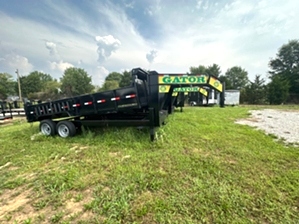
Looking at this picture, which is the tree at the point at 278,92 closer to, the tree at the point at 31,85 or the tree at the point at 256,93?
the tree at the point at 256,93

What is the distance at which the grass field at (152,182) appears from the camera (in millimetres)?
1835

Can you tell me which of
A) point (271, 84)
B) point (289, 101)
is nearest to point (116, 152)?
point (271, 84)

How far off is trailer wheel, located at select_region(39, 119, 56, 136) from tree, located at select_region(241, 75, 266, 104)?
1112 inches

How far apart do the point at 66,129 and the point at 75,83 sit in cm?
4303

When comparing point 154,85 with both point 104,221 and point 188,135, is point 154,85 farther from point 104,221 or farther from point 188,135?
point 104,221

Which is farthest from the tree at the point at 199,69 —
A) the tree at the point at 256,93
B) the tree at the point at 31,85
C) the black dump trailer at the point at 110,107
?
the tree at the point at 31,85

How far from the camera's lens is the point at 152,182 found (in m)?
2.42

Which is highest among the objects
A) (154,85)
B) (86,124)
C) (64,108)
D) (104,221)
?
(154,85)

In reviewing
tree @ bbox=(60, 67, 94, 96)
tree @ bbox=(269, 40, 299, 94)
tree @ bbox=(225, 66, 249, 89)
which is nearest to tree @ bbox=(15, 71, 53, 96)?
tree @ bbox=(60, 67, 94, 96)

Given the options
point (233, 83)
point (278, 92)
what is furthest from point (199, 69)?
point (278, 92)

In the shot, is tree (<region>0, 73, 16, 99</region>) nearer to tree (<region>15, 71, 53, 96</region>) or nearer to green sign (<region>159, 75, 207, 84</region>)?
tree (<region>15, 71, 53, 96</region>)

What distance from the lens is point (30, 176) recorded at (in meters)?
2.80

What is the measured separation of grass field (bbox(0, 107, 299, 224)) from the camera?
1.83 meters

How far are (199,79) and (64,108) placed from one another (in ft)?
13.1
